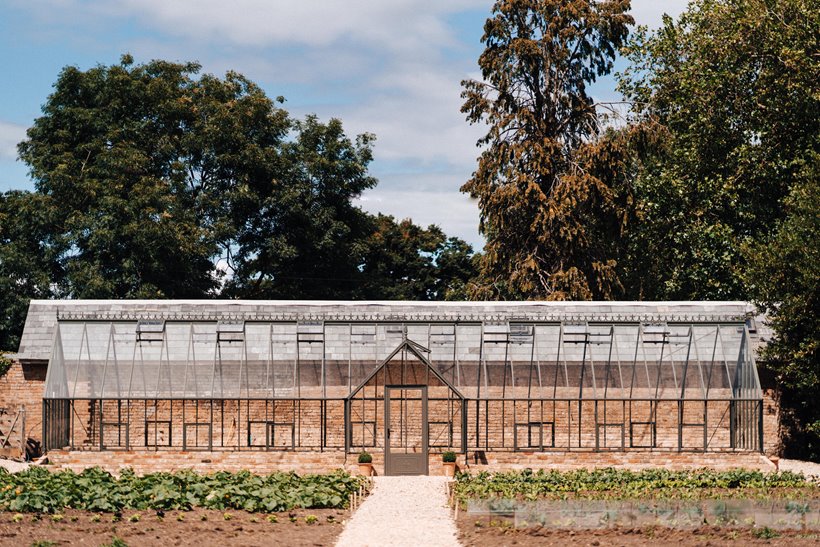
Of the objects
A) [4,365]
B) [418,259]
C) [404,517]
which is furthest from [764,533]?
[418,259]

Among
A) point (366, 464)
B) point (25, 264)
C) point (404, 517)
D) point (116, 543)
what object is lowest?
point (404, 517)

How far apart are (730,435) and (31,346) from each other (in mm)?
18787

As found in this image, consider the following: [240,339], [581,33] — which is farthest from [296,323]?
[581,33]

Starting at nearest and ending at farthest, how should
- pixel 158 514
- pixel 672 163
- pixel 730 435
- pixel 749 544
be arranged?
pixel 749 544
pixel 158 514
pixel 730 435
pixel 672 163

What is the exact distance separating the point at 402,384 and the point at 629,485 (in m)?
7.67

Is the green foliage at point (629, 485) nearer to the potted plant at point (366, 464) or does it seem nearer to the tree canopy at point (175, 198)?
the potted plant at point (366, 464)

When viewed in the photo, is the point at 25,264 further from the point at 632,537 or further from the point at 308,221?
the point at 632,537

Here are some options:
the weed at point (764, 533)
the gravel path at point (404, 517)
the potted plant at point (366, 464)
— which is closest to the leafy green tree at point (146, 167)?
the potted plant at point (366, 464)

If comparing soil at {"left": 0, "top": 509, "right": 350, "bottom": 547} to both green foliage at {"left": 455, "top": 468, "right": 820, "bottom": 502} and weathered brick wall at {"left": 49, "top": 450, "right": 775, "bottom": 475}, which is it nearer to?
green foliage at {"left": 455, "top": 468, "right": 820, "bottom": 502}

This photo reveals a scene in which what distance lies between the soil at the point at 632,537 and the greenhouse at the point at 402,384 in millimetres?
9430

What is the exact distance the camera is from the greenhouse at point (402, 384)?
1083 inches

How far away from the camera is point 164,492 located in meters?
18.9

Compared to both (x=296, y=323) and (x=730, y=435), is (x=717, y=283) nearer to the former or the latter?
(x=730, y=435)

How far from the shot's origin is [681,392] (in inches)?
1119
